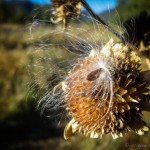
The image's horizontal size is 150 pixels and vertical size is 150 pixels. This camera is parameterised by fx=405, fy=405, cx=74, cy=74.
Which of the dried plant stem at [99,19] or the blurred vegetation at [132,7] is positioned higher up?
the blurred vegetation at [132,7]

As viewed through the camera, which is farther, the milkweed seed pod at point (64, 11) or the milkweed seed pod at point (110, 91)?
the milkweed seed pod at point (64, 11)

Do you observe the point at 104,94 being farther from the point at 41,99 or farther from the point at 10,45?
the point at 10,45

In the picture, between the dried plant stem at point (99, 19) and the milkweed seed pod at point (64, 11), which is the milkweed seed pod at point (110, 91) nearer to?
the dried plant stem at point (99, 19)

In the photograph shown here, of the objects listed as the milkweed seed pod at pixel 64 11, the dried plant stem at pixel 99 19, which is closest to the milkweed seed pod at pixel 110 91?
the dried plant stem at pixel 99 19

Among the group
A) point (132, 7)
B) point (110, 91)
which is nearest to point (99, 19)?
point (110, 91)

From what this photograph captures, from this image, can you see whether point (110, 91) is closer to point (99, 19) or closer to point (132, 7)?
point (99, 19)

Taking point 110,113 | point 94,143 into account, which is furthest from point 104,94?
point 94,143
